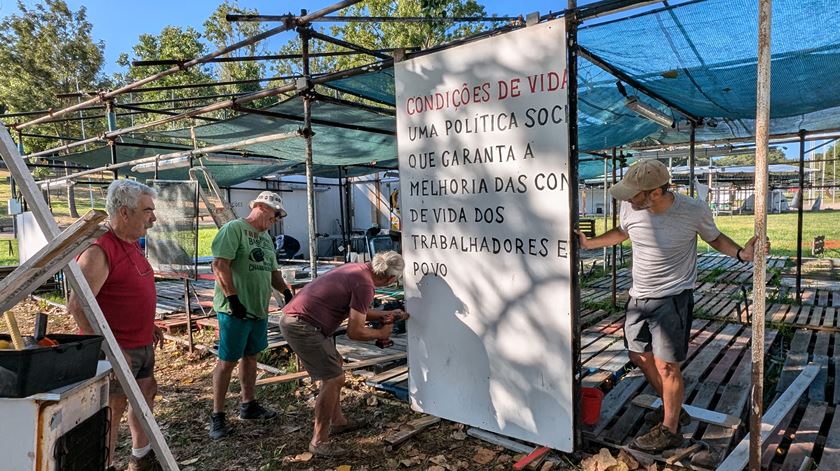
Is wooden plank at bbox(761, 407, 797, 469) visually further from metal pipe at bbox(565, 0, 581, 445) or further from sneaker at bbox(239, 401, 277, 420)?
sneaker at bbox(239, 401, 277, 420)

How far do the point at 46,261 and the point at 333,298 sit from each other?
184 cm

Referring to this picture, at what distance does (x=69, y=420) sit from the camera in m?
1.82

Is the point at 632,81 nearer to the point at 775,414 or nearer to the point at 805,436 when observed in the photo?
the point at 775,414

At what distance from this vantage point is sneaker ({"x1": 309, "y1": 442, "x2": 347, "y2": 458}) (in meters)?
3.34

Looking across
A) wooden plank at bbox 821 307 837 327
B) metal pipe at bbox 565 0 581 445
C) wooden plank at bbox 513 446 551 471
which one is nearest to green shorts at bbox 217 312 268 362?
wooden plank at bbox 513 446 551 471

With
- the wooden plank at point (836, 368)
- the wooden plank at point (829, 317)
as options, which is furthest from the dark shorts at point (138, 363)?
the wooden plank at point (829, 317)

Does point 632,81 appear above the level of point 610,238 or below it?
above

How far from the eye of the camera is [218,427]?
12.3 feet

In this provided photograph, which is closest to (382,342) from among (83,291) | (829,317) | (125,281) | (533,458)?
(533,458)

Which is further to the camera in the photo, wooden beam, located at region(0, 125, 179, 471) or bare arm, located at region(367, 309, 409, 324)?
bare arm, located at region(367, 309, 409, 324)

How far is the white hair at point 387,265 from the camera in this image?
11.0 feet

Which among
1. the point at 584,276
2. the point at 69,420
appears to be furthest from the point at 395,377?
the point at 584,276

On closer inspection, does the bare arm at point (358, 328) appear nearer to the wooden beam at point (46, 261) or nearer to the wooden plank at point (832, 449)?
the wooden beam at point (46, 261)

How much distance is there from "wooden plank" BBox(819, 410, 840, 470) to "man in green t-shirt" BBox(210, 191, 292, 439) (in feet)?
12.5
